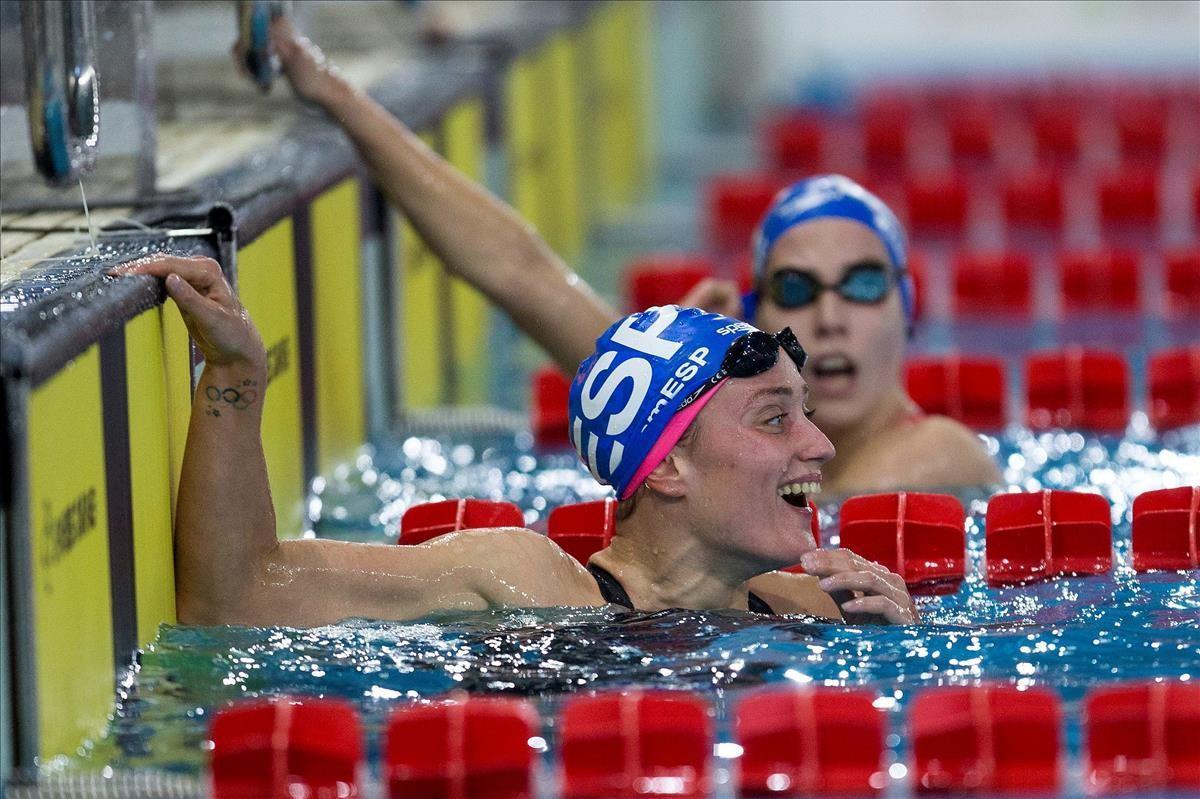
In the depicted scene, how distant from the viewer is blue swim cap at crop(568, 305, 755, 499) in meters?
3.15

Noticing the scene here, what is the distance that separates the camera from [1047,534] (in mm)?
3857

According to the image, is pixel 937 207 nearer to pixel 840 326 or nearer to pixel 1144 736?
pixel 840 326

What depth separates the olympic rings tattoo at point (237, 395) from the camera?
118 inches

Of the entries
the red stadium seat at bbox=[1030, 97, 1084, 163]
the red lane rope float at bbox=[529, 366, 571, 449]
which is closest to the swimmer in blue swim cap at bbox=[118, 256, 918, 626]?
the red lane rope float at bbox=[529, 366, 571, 449]

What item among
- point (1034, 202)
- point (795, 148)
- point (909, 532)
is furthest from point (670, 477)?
point (795, 148)

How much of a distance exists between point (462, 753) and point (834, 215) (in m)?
2.04

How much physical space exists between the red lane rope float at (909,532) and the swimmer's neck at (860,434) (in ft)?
1.02

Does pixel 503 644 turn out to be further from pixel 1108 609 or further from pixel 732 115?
pixel 732 115

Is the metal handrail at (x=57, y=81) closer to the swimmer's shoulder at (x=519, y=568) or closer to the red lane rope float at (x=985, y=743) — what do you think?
the swimmer's shoulder at (x=519, y=568)

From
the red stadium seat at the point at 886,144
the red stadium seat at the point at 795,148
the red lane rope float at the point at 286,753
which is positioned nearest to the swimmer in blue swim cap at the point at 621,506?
the red lane rope float at the point at 286,753

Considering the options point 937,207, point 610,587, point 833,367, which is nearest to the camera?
point 610,587

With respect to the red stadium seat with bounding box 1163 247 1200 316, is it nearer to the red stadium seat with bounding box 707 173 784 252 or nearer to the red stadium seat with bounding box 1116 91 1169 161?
the red stadium seat with bounding box 707 173 784 252

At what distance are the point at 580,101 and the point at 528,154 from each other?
138 cm

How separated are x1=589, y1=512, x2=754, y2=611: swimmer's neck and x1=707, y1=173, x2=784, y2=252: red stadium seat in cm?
544
